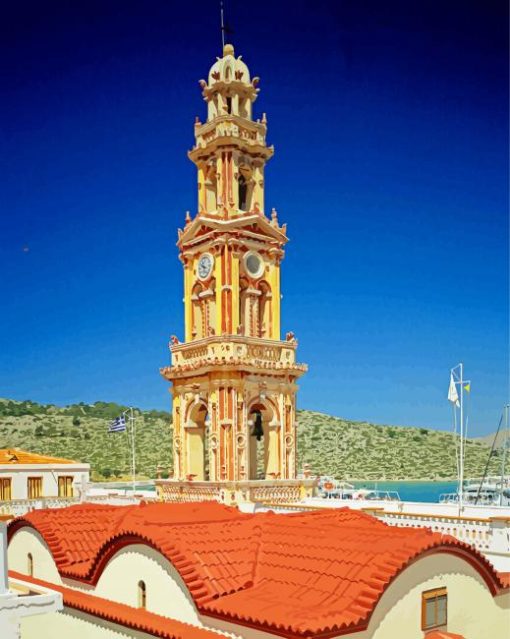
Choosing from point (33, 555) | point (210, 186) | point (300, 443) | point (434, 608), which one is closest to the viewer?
point (434, 608)

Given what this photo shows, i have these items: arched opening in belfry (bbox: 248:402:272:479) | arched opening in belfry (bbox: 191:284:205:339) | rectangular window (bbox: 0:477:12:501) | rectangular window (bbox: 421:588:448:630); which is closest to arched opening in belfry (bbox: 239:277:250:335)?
arched opening in belfry (bbox: 191:284:205:339)

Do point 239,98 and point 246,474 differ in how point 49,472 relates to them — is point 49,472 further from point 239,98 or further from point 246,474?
point 239,98

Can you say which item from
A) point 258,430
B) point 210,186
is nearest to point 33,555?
point 258,430

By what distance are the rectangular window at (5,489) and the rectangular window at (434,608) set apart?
1984 cm

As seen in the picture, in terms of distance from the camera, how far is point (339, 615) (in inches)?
433

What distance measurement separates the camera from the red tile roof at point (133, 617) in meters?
12.4

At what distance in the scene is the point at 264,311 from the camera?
87.4 ft

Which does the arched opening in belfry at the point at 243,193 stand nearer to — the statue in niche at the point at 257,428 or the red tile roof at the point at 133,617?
the statue in niche at the point at 257,428

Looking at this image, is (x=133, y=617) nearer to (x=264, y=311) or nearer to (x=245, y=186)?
(x=264, y=311)

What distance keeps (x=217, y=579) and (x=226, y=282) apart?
44.0ft

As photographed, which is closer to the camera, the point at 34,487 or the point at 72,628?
the point at 72,628

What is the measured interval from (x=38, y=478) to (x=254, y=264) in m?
11.9

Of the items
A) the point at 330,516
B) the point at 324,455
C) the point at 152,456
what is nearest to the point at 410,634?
the point at 330,516

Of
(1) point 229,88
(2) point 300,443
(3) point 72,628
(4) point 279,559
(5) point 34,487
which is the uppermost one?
(1) point 229,88
